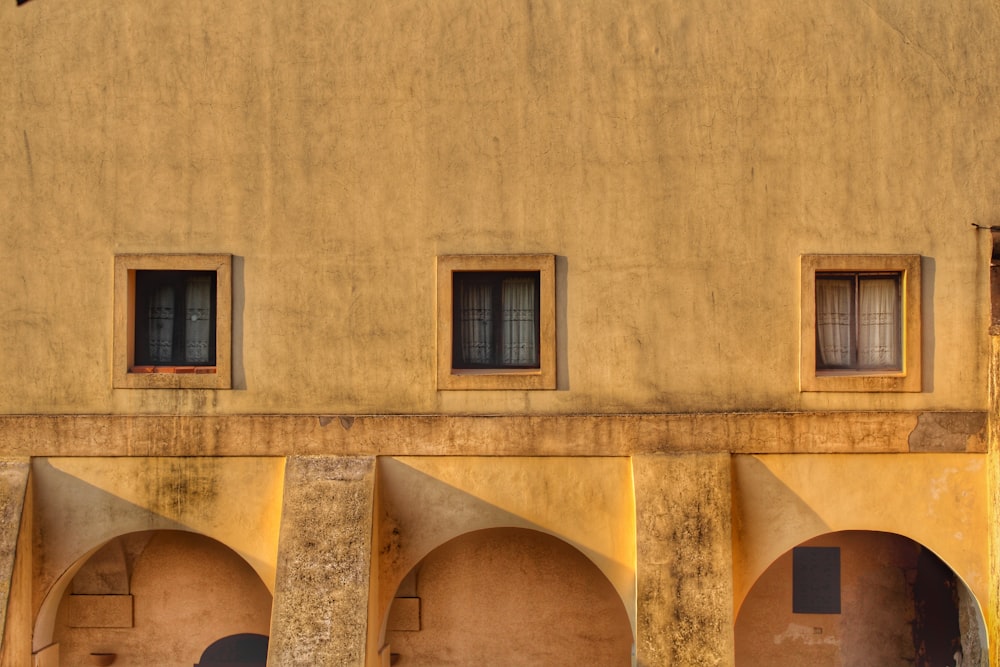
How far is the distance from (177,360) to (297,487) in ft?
7.08

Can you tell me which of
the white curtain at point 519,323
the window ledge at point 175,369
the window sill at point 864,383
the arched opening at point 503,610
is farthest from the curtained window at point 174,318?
the window sill at point 864,383

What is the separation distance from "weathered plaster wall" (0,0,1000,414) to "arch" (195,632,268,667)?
3.06 metres

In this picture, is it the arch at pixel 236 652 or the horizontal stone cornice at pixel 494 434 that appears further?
the arch at pixel 236 652

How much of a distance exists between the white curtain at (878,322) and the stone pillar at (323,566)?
568 cm

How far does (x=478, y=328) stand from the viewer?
11453 mm

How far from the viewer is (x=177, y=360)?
1153cm

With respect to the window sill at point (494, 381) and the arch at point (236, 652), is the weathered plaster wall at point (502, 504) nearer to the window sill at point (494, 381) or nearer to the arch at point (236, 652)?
the window sill at point (494, 381)

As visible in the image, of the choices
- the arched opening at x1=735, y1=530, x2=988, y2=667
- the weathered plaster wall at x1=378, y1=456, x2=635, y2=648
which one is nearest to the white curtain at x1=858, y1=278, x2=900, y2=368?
the arched opening at x1=735, y1=530, x2=988, y2=667

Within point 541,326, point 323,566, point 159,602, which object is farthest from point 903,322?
point 159,602

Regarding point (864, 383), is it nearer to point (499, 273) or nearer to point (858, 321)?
Answer: point (858, 321)

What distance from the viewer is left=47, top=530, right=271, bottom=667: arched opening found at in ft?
39.6

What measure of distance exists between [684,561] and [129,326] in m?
6.63

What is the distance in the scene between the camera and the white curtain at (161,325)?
11539 millimetres

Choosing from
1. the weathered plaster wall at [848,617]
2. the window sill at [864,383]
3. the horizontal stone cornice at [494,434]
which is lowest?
the weathered plaster wall at [848,617]
